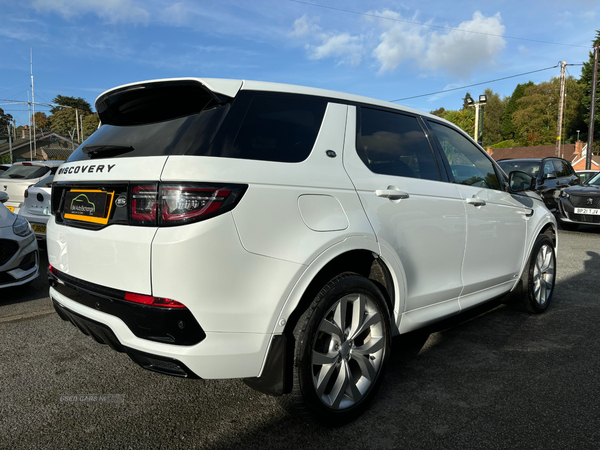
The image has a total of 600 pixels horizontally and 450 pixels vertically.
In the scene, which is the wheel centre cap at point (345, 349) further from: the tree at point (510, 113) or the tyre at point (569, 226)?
the tree at point (510, 113)

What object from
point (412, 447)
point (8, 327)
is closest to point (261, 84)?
point (412, 447)

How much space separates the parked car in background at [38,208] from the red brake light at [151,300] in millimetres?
5560

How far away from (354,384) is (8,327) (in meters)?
3.17

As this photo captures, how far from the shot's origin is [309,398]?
2.23m

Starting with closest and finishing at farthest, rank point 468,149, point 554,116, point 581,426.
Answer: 1. point 581,426
2. point 468,149
3. point 554,116

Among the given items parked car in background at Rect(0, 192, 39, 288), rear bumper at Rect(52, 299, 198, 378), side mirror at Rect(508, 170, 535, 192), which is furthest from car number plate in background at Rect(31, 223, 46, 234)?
side mirror at Rect(508, 170, 535, 192)

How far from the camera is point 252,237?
1.99 meters

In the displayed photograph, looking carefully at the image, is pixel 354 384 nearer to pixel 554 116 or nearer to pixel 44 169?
pixel 44 169

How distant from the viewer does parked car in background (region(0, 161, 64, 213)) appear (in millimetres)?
8281

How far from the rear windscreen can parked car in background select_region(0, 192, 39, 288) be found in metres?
2.90

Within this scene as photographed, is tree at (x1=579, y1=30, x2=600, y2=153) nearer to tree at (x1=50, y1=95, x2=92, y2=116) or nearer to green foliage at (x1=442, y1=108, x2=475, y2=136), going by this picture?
green foliage at (x1=442, y1=108, x2=475, y2=136)

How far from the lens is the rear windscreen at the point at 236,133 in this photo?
2.07 metres

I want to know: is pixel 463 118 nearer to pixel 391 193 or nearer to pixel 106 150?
pixel 391 193

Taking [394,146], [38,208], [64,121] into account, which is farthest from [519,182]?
[64,121]
